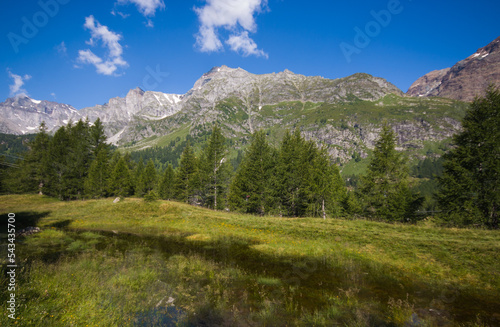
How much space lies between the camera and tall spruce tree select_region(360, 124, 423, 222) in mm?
33094

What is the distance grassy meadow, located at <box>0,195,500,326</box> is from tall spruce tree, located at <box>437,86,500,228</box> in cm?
592

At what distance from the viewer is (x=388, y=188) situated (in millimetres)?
33281

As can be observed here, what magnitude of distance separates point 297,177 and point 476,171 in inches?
873

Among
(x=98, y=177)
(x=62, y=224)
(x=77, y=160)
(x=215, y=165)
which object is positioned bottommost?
(x=62, y=224)

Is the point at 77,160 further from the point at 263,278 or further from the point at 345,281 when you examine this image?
the point at 345,281

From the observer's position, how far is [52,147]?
48000 mm

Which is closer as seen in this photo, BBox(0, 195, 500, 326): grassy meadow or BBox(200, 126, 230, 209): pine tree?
BBox(0, 195, 500, 326): grassy meadow

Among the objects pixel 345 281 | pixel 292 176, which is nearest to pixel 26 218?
pixel 292 176

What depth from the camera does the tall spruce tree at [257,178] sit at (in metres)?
38.6

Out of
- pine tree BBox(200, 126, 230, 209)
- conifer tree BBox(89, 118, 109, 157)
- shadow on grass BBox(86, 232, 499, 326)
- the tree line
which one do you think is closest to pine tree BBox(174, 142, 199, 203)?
the tree line

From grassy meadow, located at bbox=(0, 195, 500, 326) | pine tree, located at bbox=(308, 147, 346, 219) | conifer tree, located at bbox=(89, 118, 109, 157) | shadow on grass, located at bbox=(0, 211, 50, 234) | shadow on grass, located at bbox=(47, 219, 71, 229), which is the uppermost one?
conifer tree, located at bbox=(89, 118, 109, 157)

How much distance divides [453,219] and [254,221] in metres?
24.2

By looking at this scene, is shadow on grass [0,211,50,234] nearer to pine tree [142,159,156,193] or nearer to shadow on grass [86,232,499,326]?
shadow on grass [86,232,499,326]

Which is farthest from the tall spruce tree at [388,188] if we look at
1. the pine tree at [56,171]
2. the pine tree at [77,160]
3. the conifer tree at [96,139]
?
the pine tree at [56,171]
